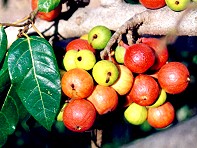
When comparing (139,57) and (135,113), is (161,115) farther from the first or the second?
(139,57)

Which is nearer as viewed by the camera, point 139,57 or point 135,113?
point 139,57

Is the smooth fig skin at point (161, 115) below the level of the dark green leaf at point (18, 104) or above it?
below

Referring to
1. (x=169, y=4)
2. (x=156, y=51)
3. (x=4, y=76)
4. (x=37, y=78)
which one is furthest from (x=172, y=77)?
(x=4, y=76)

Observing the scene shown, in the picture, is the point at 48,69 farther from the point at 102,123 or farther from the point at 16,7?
the point at 16,7

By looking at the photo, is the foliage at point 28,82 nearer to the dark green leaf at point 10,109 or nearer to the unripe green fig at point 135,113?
the dark green leaf at point 10,109

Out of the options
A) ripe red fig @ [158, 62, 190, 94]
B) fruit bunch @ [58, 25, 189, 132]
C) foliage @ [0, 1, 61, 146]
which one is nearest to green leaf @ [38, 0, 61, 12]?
foliage @ [0, 1, 61, 146]

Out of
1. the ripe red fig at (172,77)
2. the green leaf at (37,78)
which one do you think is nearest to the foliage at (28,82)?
the green leaf at (37,78)

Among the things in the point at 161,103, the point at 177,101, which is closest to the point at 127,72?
the point at 161,103

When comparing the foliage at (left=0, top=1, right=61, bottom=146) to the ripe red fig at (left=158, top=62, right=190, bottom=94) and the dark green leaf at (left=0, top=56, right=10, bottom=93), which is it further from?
the ripe red fig at (left=158, top=62, right=190, bottom=94)

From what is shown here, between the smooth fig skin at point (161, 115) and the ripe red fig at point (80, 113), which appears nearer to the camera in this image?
the ripe red fig at point (80, 113)
